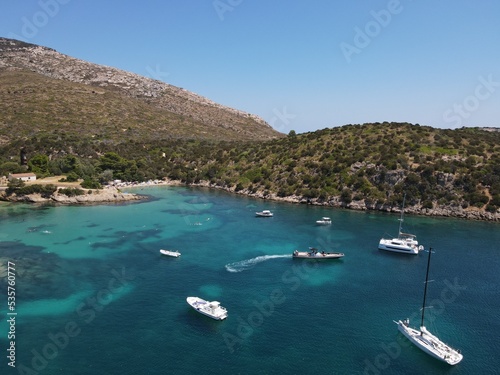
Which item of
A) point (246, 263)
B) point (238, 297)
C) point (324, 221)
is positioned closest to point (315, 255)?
point (246, 263)

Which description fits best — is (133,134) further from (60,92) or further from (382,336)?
(382,336)

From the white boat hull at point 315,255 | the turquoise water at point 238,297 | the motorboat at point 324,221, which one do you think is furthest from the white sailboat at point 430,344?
the motorboat at point 324,221

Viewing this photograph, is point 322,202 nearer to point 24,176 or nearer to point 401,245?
point 401,245

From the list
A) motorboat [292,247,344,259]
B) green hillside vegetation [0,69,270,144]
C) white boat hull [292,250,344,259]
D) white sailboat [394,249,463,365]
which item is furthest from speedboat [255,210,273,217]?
green hillside vegetation [0,69,270,144]

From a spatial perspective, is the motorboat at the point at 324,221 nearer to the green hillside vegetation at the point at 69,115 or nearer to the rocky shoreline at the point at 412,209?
the rocky shoreline at the point at 412,209

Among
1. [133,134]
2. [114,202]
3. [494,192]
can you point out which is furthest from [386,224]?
[133,134]

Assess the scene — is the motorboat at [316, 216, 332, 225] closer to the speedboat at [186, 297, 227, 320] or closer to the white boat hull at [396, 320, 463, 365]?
the white boat hull at [396, 320, 463, 365]
